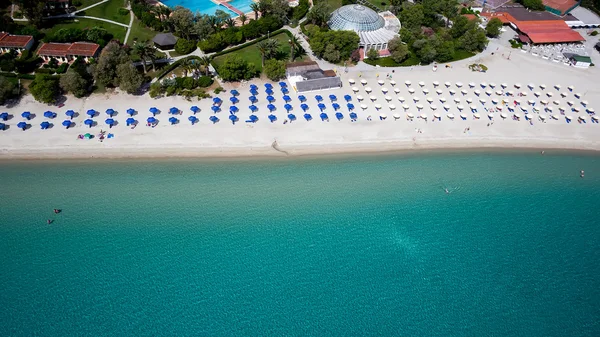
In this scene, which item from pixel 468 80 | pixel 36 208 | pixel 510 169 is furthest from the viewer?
pixel 468 80

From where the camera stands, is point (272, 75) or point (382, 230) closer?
point (382, 230)

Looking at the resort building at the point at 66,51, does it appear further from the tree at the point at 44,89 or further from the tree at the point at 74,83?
the tree at the point at 74,83

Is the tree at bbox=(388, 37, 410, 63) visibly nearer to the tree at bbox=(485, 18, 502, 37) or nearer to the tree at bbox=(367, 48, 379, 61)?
the tree at bbox=(367, 48, 379, 61)

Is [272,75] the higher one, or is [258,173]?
[272,75]

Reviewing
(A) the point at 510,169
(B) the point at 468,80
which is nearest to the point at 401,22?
(B) the point at 468,80

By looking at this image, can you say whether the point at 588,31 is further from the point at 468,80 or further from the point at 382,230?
the point at 382,230

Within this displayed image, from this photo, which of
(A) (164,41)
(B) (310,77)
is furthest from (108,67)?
(B) (310,77)
